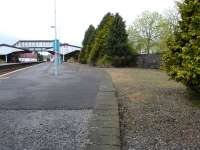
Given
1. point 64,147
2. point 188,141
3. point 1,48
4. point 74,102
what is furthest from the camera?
point 1,48

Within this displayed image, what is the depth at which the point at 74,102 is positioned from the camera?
1160 centimetres

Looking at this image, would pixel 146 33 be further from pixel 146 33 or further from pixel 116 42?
pixel 116 42

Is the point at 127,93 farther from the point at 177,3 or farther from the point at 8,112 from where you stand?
the point at 8,112

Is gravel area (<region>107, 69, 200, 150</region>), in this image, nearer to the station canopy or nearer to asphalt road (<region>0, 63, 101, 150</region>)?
asphalt road (<region>0, 63, 101, 150</region>)

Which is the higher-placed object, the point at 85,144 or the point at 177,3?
the point at 177,3

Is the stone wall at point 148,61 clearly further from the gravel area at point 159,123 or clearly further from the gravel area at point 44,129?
the gravel area at point 44,129

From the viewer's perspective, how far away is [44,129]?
765cm

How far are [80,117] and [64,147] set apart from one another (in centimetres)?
258

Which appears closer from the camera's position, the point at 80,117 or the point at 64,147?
the point at 64,147

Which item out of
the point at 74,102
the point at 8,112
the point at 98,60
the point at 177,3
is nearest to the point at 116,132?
the point at 8,112

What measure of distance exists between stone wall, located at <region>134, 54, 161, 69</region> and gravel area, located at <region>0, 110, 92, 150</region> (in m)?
37.3

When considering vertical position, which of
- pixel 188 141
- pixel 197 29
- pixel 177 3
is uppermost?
pixel 177 3

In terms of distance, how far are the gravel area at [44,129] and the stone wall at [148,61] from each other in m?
37.3

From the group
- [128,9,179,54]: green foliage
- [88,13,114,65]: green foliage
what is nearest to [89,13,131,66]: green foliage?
[88,13,114,65]: green foliage
